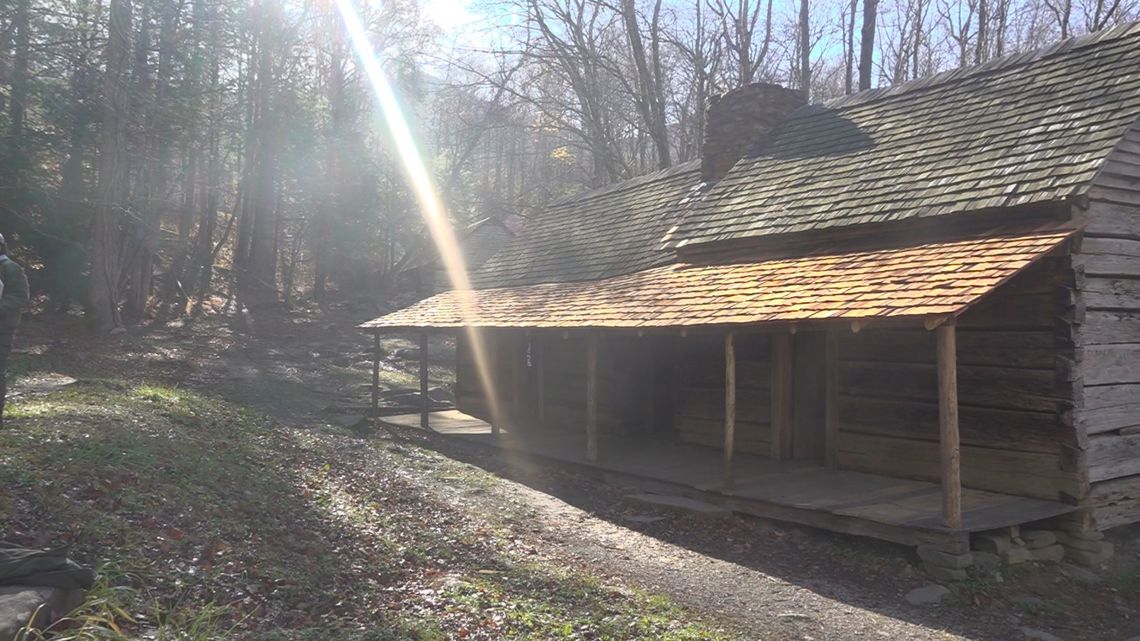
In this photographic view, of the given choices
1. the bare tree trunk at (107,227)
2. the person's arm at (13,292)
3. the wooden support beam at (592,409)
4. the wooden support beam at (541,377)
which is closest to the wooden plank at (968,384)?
the wooden support beam at (592,409)

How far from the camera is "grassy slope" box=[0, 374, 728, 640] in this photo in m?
5.23

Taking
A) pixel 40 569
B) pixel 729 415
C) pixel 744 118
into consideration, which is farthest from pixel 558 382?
pixel 40 569

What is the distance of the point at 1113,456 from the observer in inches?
335

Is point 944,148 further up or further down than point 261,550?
further up

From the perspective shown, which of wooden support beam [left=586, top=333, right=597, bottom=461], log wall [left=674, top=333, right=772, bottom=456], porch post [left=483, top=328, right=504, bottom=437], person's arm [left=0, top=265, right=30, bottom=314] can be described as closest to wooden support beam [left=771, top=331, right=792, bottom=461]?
log wall [left=674, top=333, right=772, bottom=456]

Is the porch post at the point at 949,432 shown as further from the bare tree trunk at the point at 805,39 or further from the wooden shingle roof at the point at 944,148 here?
the bare tree trunk at the point at 805,39

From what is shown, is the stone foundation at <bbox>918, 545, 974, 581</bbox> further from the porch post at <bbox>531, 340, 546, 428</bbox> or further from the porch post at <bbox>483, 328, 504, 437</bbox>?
the porch post at <bbox>483, 328, 504, 437</bbox>

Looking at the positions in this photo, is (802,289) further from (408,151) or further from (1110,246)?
(408,151)

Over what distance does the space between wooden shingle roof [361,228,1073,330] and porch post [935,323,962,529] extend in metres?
0.45

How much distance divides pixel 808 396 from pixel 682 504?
8.10 feet

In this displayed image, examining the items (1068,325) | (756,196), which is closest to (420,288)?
(756,196)

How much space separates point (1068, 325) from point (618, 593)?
5001 millimetres

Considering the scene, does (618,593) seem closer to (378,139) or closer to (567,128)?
(567,128)

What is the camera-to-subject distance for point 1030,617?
659cm
